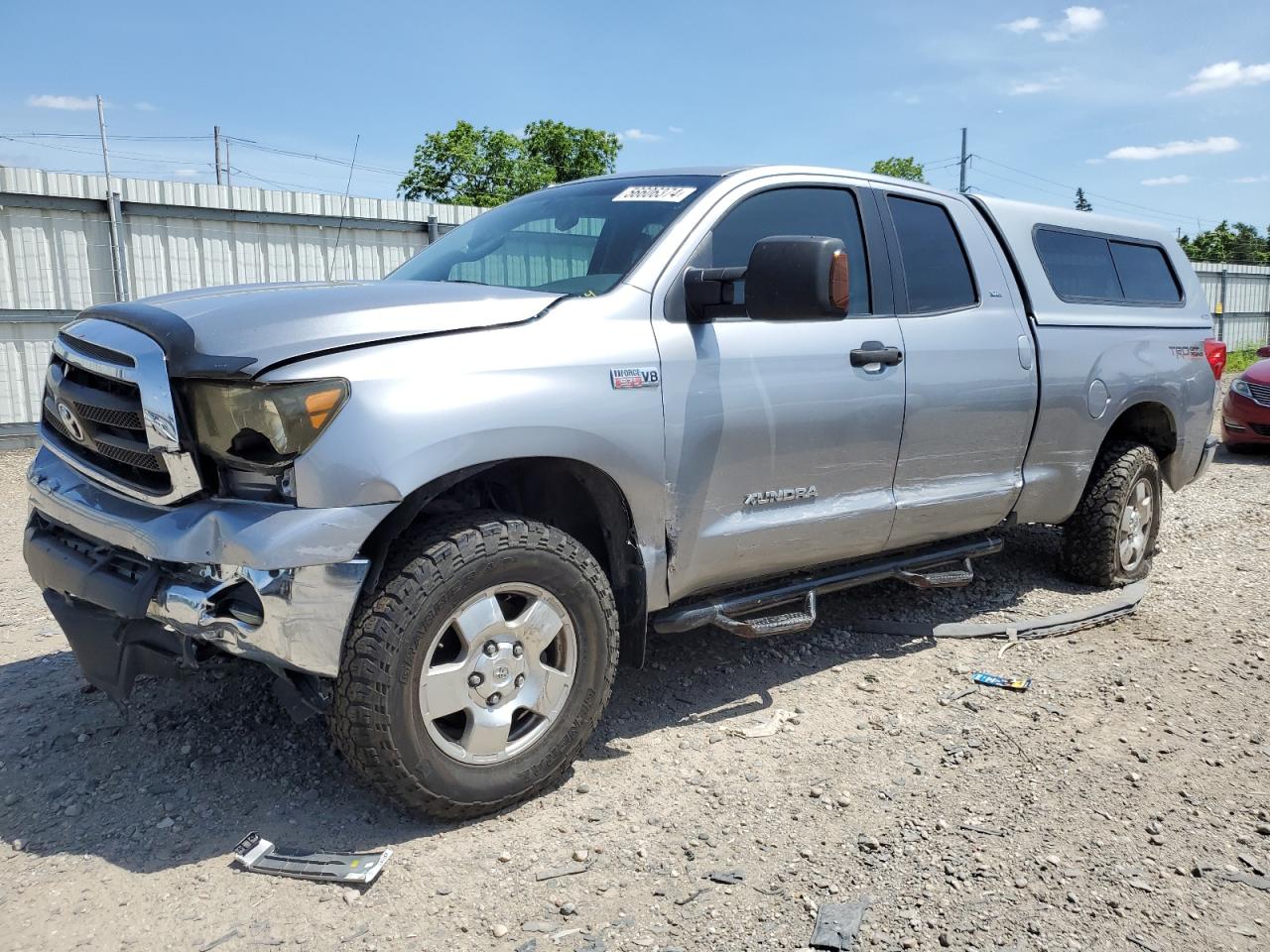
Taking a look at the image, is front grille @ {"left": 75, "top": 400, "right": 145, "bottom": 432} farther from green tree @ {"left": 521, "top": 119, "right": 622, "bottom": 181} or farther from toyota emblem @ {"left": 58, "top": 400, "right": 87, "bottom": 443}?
green tree @ {"left": 521, "top": 119, "right": 622, "bottom": 181}

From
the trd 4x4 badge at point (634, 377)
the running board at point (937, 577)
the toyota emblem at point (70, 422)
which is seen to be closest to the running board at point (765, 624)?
the running board at point (937, 577)

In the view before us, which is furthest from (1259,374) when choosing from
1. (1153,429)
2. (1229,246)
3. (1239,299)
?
(1229,246)

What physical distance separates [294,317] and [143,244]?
8680 mm

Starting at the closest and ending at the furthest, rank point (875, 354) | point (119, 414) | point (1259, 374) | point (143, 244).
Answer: point (119, 414)
point (875, 354)
point (143, 244)
point (1259, 374)

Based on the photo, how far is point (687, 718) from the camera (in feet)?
12.4

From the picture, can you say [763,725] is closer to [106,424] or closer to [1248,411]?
[106,424]

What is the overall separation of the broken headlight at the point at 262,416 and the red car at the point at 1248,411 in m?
10.6

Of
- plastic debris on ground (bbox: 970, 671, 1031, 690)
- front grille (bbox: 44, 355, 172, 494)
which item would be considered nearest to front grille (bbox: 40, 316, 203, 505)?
front grille (bbox: 44, 355, 172, 494)

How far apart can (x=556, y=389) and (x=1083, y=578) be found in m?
3.78

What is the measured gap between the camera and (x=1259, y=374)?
35.4 ft

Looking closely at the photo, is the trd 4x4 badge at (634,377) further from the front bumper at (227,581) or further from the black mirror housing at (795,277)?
the front bumper at (227,581)

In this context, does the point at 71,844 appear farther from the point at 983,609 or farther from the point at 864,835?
the point at 983,609

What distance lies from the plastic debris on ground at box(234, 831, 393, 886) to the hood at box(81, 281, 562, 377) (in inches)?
51.1

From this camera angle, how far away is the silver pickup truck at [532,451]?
8.64 feet
